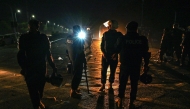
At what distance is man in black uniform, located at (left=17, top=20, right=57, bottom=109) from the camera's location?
3.54 m

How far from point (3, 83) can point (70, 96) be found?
9.73ft

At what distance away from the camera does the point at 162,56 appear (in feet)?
33.5

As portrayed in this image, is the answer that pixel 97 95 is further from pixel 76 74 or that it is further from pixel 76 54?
pixel 76 54

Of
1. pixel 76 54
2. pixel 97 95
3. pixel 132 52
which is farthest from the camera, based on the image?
pixel 97 95

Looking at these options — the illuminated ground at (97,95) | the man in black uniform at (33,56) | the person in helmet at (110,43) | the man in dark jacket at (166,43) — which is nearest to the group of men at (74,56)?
the man in black uniform at (33,56)

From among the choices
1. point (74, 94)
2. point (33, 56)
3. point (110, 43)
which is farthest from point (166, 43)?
point (33, 56)

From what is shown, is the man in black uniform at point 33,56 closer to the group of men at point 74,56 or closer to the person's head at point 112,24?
the group of men at point 74,56

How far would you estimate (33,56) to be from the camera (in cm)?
366

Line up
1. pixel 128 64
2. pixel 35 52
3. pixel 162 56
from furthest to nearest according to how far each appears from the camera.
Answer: pixel 162 56 → pixel 128 64 → pixel 35 52

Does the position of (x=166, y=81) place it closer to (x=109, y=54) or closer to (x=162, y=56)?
(x=109, y=54)

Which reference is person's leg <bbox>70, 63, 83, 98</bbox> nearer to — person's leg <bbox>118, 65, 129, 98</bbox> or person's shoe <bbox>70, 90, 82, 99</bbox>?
person's shoe <bbox>70, 90, 82, 99</bbox>

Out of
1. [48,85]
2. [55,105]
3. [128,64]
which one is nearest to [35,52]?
[55,105]

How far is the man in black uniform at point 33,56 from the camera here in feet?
11.6

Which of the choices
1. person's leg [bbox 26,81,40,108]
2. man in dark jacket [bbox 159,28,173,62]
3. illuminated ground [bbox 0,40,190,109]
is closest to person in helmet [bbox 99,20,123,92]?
illuminated ground [bbox 0,40,190,109]
